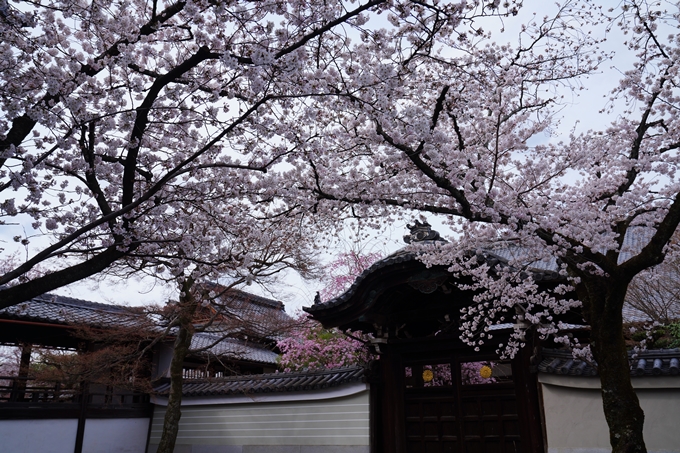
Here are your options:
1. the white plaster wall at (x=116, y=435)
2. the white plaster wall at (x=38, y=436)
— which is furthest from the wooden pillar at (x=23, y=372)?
the white plaster wall at (x=116, y=435)

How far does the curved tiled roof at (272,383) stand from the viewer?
32.1 feet

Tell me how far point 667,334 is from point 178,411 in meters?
9.71

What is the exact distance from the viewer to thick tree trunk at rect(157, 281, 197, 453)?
10828 mm

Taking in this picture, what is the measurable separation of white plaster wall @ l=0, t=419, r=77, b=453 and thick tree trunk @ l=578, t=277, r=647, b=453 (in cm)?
1143

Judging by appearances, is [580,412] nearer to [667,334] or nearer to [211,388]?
[667,334]

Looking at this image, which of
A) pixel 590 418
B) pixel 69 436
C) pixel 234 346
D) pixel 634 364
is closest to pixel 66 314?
pixel 69 436

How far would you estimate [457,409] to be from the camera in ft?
27.0

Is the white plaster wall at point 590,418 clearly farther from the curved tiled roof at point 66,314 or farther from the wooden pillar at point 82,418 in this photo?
the wooden pillar at point 82,418

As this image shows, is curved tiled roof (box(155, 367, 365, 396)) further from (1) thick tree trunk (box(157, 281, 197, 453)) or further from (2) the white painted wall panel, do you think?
(1) thick tree trunk (box(157, 281, 197, 453))

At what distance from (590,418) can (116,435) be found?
1076cm

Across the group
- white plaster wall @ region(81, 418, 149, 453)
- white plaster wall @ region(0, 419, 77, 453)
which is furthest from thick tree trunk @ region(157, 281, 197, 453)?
white plaster wall @ region(0, 419, 77, 453)

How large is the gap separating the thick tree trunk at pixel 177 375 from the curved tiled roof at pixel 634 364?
22.8 feet

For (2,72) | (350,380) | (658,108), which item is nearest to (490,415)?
(350,380)

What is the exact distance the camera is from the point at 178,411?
436 inches
